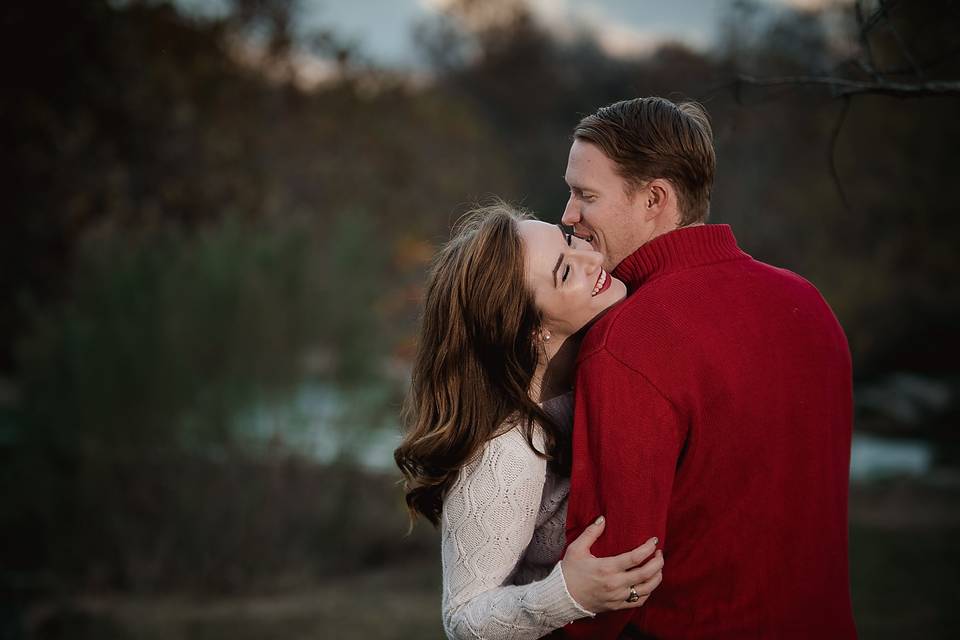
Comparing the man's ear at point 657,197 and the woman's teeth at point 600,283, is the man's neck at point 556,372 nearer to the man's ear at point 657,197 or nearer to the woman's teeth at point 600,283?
the woman's teeth at point 600,283

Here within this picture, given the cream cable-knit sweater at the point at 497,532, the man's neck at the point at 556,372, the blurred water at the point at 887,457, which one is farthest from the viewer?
the blurred water at the point at 887,457

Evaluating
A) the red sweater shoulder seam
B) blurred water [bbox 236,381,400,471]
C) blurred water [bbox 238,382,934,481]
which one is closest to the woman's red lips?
the red sweater shoulder seam

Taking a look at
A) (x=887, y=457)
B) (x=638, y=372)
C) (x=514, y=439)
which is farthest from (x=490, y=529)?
(x=887, y=457)

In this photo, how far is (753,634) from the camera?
222 centimetres

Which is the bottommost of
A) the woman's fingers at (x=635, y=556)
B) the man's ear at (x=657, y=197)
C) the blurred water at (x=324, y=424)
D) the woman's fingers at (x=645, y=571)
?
the woman's fingers at (x=645, y=571)

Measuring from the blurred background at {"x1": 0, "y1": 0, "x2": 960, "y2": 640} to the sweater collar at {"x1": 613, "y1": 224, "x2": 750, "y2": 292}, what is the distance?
2.08 m

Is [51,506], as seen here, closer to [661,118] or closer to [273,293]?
[273,293]

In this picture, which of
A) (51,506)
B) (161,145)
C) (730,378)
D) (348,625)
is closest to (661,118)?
(730,378)

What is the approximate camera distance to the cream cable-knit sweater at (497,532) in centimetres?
242

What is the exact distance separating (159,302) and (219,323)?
22.8 inches

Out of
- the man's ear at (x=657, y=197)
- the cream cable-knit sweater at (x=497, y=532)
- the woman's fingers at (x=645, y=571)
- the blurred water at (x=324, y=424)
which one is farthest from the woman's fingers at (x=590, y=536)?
the blurred water at (x=324, y=424)

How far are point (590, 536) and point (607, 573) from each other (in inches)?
3.5

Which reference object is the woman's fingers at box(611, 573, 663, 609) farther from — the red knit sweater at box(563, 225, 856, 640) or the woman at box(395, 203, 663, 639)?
the woman at box(395, 203, 663, 639)

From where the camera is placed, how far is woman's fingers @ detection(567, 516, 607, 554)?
7.29 feet
